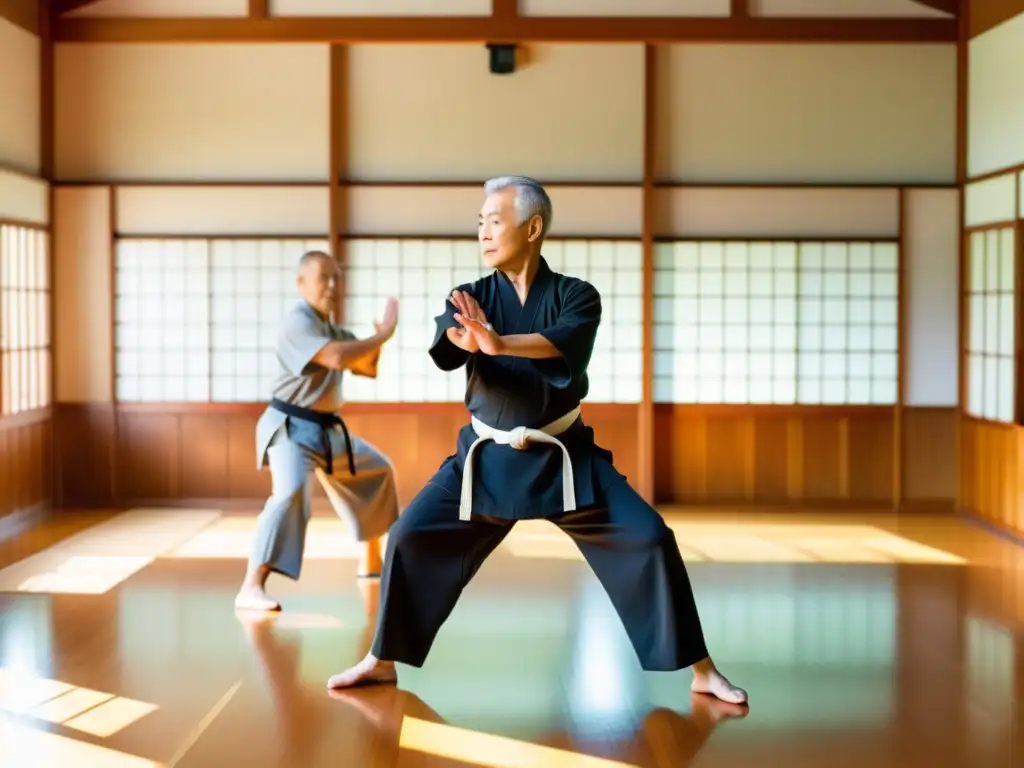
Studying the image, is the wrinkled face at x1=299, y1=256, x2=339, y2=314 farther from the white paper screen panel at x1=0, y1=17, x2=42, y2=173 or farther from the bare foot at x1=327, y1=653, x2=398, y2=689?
the white paper screen panel at x1=0, y1=17, x2=42, y2=173

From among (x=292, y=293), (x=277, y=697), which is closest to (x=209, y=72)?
(x=292, y=293)

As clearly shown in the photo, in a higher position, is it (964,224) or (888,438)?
(964,224)

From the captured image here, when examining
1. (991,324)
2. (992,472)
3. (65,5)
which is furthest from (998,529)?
(65,5)

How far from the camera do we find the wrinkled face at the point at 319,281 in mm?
5062

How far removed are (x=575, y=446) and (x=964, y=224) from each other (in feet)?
15.4

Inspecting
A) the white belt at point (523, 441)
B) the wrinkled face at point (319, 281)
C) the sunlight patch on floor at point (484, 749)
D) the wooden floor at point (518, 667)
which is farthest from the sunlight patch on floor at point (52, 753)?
the wrinkled face at point (319, 281)

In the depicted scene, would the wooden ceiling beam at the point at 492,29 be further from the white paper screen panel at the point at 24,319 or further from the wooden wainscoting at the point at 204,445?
the wooden wainscoting at the point at 204,445

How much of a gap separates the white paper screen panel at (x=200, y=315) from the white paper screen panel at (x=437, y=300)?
350 millimetres

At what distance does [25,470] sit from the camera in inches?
279

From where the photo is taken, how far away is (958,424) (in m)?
7.68

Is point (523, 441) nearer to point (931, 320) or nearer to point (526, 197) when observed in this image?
point (526, 197)

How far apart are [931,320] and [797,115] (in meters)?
1.41

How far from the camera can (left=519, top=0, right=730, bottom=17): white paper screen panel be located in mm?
7312

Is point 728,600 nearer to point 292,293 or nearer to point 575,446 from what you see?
point 575,446
